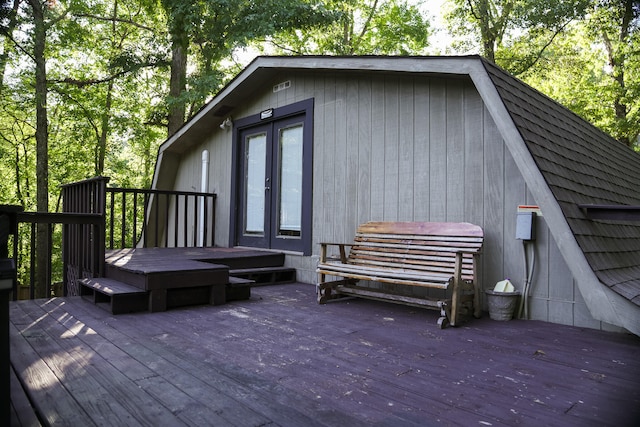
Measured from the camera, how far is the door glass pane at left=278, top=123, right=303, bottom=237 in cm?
546

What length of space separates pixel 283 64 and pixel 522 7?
28.0ft

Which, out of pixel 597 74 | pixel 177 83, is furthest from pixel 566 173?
pixel 597 74

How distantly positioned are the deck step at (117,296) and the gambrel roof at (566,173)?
293 centimetres

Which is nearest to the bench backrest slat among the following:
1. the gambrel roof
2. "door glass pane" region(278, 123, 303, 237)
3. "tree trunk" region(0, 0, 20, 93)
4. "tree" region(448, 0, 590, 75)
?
the gambrel roof

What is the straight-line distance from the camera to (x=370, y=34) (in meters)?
15.3

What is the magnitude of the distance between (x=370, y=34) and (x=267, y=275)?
41.8 ft

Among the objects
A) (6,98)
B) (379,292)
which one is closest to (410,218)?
(379,292)

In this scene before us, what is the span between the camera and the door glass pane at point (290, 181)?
546 centimetres

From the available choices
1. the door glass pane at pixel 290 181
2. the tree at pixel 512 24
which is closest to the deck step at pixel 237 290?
the door glass pane at pixel 290 181

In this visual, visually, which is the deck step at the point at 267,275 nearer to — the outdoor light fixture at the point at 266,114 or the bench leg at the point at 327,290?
the bench leg at the point at 327,290

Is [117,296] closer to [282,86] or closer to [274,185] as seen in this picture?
[274,185]

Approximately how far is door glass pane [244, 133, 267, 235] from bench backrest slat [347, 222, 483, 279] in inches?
81.8

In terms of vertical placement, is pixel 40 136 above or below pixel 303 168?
above

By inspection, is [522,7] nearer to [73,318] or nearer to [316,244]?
[316,244]
